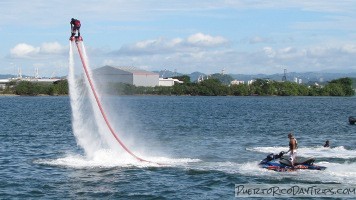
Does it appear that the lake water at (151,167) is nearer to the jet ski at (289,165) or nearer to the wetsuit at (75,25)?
the jet ski at (289,165)

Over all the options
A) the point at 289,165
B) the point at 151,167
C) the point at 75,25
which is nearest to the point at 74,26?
the point at 75,25

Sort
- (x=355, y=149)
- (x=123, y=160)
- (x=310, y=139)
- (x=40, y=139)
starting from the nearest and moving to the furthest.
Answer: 1. (x=123, y=160)
2. (x=355, y=149)
3. (x=40, y=139)
4. (x=310, y=139)

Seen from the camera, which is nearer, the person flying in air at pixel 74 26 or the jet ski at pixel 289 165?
the person flying in air at pixel 74 26

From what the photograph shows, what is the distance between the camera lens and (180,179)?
43.9 metres

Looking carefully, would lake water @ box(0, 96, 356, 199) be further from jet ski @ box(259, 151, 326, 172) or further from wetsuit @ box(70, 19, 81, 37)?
wetsuit @ box(70, 19, 81, 37)

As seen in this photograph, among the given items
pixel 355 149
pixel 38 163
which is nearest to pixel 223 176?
pixel 38 163

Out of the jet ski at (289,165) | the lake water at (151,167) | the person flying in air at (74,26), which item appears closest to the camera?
the lake water at (151,167)

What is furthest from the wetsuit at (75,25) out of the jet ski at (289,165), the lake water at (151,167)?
the jet ski at (289,165)

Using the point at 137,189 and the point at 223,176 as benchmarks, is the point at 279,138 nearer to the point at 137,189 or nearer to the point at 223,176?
the point at 223,176

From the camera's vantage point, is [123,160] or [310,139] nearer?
[123,160]

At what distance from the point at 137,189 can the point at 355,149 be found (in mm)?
29217

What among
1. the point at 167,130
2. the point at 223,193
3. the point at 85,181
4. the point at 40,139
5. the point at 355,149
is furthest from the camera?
the point at 167,130

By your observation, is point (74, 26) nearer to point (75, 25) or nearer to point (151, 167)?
point (75, 25)

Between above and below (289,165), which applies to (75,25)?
above
